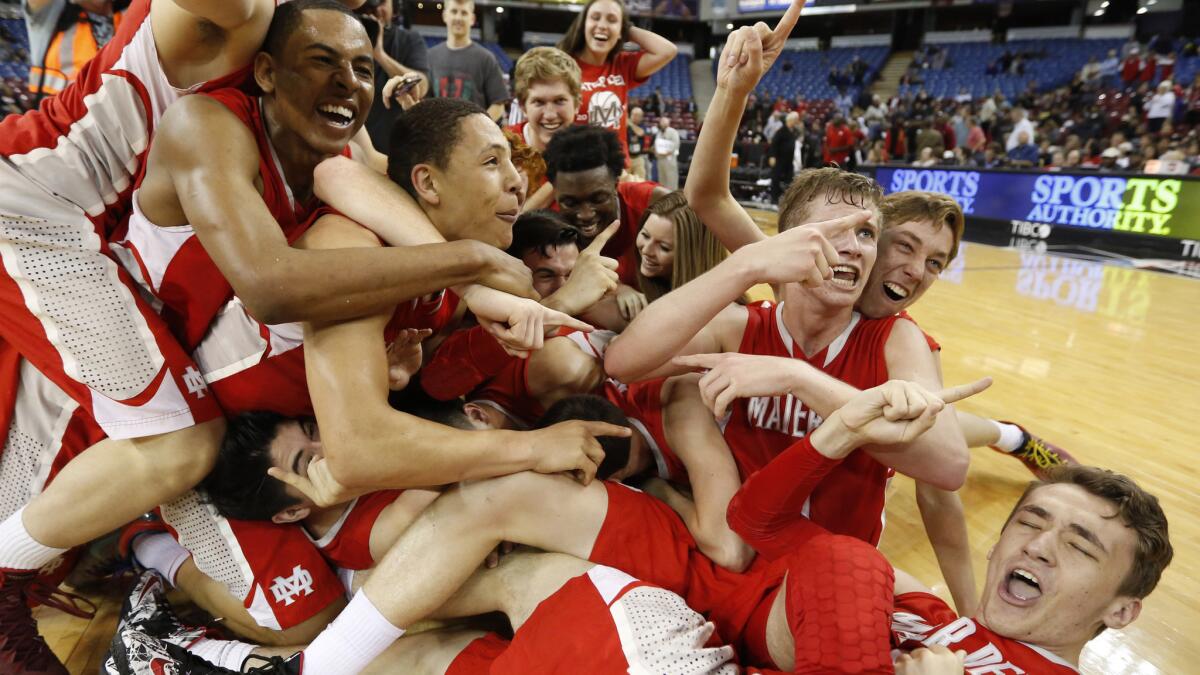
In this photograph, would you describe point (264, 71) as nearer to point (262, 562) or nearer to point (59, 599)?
point (262, 562)

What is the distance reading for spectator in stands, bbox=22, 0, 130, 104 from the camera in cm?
260

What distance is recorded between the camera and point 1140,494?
158 cm

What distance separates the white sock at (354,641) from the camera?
1602mm

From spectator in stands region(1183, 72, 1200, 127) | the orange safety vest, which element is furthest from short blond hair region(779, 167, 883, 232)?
spectator in stands region(1183, 72, 1200, 127)

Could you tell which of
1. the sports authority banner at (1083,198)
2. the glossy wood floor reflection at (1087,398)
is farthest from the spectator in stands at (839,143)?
the glossy wood floor reflection at (1087,398)

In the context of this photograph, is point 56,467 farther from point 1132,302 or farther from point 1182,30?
point 1182,30

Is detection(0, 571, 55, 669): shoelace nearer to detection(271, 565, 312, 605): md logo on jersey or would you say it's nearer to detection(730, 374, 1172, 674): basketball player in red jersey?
detection(271, 565, 312, 605): md logo on jersey

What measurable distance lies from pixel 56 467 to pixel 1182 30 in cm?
2324

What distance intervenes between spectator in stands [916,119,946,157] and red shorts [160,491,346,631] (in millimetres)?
12766

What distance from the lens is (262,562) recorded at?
6.11 feet

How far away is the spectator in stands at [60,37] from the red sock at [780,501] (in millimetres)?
2814

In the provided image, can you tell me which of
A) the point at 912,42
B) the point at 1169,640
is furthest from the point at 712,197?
the point at 912,42

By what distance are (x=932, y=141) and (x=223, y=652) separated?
14135 mm

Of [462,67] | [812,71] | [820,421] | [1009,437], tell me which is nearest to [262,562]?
[820,421]
